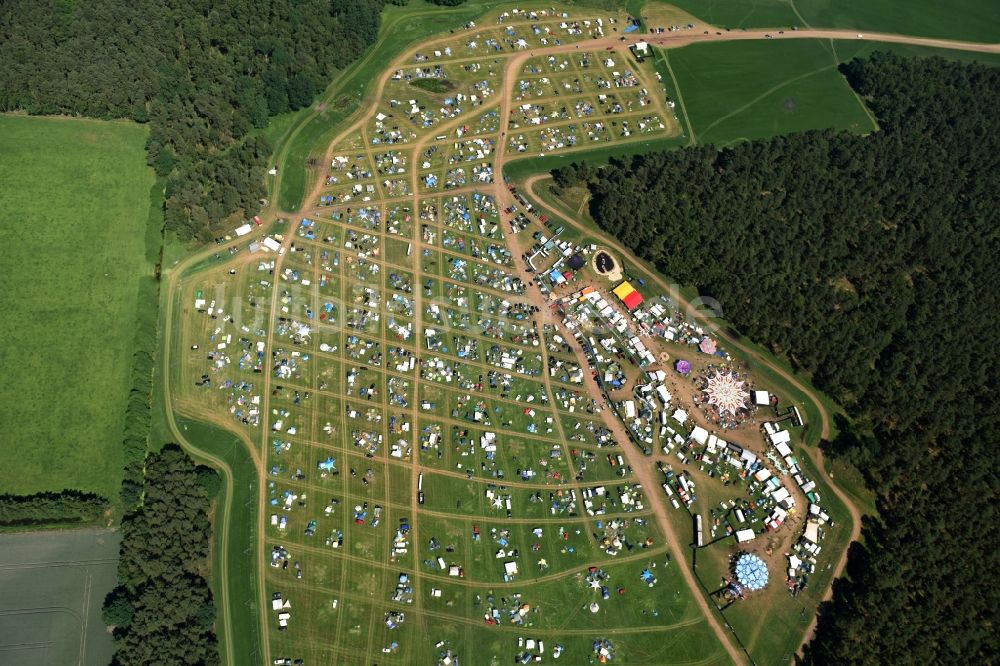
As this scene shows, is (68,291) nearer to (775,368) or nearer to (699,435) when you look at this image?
(699,435)

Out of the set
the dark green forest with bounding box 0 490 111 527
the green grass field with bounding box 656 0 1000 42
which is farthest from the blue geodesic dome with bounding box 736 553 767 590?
the green grass field with bounding box 656 0 1000 42

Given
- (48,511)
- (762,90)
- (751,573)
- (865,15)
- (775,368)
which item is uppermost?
(865,15)

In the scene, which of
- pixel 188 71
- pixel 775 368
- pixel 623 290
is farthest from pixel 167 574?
pixel 775 368

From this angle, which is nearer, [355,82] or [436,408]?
[436,408]

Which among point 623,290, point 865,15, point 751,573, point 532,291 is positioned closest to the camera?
point 751,573

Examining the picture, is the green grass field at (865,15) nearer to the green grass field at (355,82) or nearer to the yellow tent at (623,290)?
the green grass field at (355,82)

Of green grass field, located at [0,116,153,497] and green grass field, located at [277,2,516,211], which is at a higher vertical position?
green grass field, located at [277,2,516,211]

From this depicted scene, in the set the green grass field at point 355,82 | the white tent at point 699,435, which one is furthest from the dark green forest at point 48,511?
the white tent at point 699,435

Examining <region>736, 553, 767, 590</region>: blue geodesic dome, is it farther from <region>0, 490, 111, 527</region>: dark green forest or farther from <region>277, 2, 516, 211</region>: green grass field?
<region>277, 2, 516, 211</region>: green grass field
